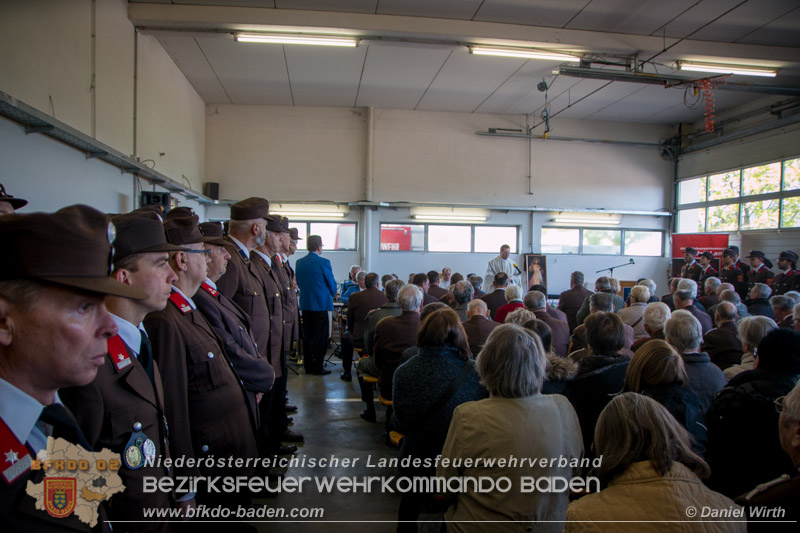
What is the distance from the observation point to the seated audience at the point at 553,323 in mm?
4164

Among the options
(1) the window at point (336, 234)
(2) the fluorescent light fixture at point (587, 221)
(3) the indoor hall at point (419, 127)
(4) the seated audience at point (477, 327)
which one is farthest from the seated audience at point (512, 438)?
(2) the fluorescent light fixture at point (587, 221)

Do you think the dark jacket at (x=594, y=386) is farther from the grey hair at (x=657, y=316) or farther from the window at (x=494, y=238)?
the window at (x=494, y=238)

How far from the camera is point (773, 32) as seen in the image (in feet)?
23.0

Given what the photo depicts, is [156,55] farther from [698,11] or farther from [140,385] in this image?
[698,11]

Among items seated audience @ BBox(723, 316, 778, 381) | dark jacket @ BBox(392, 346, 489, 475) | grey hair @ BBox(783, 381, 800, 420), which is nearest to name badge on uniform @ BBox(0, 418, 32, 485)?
dark jacket @ BBox(392, 346, 489, 475)

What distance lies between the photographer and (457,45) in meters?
6.99

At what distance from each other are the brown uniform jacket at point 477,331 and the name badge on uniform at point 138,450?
2.54 metres

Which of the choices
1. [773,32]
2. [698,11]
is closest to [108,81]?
[698,11]

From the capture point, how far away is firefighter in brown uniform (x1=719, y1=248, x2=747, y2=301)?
26.0 feet

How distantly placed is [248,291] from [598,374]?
234 cm

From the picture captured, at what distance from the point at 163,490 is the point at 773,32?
9730mm

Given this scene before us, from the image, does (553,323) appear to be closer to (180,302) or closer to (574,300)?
(574,300)

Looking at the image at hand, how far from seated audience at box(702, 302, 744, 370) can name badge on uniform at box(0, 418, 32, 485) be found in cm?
424

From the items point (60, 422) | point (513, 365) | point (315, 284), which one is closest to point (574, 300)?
point (315, 284)
